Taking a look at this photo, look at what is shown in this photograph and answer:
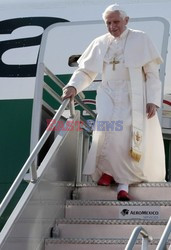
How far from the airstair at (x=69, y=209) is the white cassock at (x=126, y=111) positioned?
0.59 feet

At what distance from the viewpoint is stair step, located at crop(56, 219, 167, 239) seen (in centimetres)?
515

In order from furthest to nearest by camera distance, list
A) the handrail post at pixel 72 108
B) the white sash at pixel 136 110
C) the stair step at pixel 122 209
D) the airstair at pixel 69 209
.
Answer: the handrail post at pixel 72 108 → the white sash at pixel 136 110 → the stair step at pixel 122 209 → the airstair at pixel 69 209

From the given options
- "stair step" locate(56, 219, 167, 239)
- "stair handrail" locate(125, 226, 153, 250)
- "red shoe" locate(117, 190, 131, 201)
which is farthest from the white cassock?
"stair handrail" locate(125, 226, 153, 250)

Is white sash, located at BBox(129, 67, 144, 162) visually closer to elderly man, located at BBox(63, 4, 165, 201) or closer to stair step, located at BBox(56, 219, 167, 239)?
elderly man, located at BBox(63, 4, 165, 201)

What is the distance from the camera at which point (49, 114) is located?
6.64 meters

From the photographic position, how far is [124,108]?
5793 mm

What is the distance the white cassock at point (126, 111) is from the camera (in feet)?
18.7

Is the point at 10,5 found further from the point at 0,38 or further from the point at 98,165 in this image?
the point at 98,165

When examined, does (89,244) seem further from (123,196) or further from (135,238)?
(135,238)

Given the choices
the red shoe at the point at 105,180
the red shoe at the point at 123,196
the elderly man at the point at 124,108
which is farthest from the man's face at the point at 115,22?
the red shoe at the point at 123,196

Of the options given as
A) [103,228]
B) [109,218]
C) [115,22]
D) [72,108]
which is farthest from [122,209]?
[115,22]

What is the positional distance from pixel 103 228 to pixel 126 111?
973mm

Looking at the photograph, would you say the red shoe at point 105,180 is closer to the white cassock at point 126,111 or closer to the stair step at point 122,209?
the white cassock at point 126,111

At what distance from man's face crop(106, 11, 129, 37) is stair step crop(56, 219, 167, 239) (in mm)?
1441
